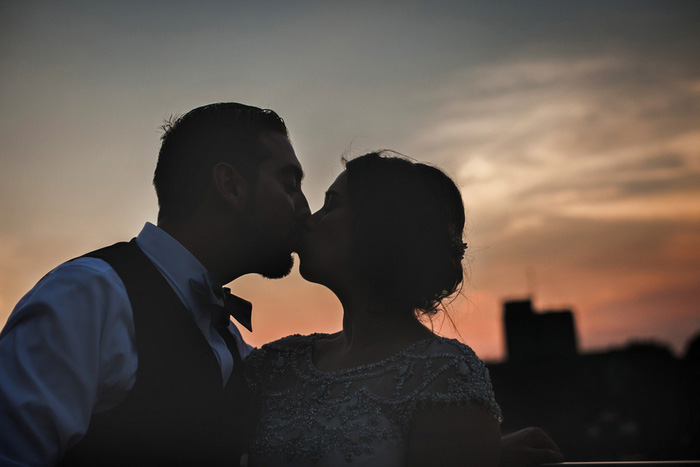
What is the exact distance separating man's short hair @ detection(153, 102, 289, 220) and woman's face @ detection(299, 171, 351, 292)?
39cm

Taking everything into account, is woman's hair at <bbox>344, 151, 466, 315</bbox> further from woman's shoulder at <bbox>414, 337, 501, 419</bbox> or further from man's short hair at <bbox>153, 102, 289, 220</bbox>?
man's short hair at <bbox>153, 102, 289, 220</bbox>

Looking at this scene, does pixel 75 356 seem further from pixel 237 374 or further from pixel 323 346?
pixel 323 346

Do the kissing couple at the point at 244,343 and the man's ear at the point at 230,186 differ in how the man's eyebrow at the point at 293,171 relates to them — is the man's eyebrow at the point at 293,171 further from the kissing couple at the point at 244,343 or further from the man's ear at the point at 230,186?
the man's ear at the point at 230,186

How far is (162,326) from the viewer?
86.4 inches

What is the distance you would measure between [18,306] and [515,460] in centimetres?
197

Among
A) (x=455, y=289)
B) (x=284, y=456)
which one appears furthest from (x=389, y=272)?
(x=284, y=456)

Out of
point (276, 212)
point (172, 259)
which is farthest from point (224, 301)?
point (276, 212)

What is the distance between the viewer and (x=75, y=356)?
1901 mm

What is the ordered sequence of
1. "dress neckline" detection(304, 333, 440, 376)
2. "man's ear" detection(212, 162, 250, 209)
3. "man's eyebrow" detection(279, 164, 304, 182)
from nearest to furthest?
"dress neckline" detection(304, 333, 440, 376)
"man's ear" detection(212, 162, 250, 209)
"man's eyebrow" detection(279, 164, 304, 182)

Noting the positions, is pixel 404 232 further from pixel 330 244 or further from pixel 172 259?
pixel 172 259

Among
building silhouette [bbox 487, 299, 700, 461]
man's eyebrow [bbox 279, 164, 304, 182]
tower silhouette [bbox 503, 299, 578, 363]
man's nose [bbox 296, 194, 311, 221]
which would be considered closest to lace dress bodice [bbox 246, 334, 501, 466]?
man's nose [bbox 296, 194, 311, 221]

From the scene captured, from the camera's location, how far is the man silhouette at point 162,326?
73.1 inches

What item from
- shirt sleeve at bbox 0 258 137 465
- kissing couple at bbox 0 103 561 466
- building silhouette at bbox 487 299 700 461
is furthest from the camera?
building silhouette at bbox 487 299 700 461

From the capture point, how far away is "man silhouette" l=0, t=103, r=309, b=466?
6.09 feet
